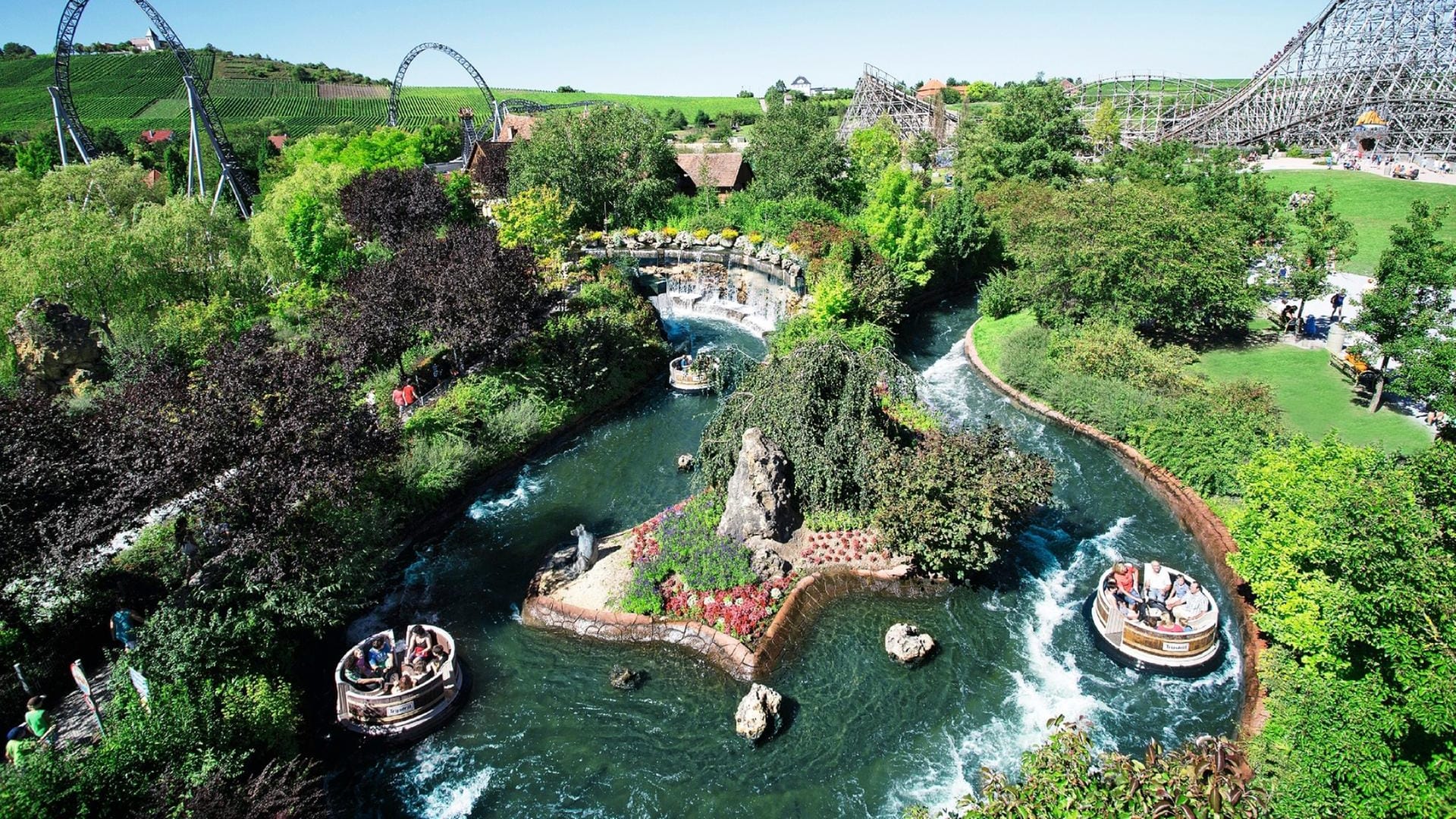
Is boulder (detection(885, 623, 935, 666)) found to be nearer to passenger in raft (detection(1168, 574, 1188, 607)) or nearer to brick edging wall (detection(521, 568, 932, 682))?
brick edging wall (detection(521, 568, 932, 682))

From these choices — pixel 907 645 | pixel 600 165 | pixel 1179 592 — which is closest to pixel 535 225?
pixel 600 165

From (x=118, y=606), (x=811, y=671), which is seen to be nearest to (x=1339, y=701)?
(x=811, y=671)

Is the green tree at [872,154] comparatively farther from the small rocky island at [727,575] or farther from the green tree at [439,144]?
the green tree at [439,144]

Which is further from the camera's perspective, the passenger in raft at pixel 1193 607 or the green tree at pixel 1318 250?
the green tree at pixel 1318 250

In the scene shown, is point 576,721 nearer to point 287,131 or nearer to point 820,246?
point 820,246

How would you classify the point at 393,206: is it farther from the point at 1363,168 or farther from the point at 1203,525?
the point at 1363,168

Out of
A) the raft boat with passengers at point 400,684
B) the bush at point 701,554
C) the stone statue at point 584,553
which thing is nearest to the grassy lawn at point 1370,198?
the bush at point 701,554

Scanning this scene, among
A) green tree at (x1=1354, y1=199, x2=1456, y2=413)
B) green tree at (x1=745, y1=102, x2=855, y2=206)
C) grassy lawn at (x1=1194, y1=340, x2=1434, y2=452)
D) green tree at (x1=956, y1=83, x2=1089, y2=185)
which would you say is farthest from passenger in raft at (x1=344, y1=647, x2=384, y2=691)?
green tree at (x1=956, y1=83, x2=1089, y2=185)
